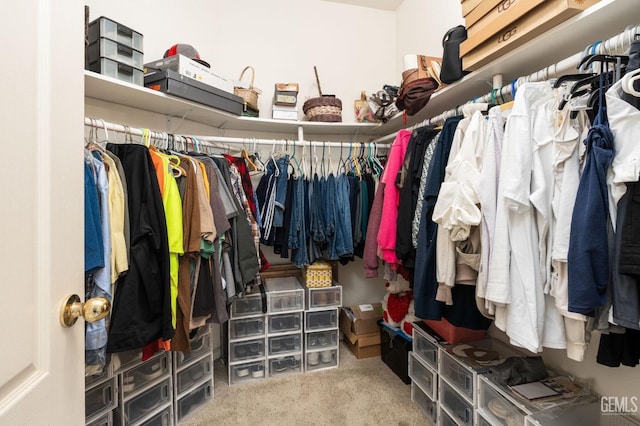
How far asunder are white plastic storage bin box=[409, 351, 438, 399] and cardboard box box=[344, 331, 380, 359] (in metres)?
0.53

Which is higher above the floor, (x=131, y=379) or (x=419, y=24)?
(x=419, y=24)

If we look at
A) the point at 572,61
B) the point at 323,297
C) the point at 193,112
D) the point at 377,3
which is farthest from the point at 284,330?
the point at 377,3

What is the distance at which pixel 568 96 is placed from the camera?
95 centimetres

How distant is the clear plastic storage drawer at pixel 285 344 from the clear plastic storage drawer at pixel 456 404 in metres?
1.00

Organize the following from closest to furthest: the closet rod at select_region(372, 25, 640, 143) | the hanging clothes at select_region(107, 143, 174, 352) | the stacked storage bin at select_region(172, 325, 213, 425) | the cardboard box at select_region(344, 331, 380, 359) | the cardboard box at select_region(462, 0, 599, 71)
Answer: the closet rod at select_region(372, 25, 640, 143) < the cardboard box at select_region(462, 0, 599, 71) < the hanging clothes at select_region(107, 143, 174, 352) < the stacked storage bin at select_region(172, 325, 213, 425) < the cardboard box at select_region(344, 331, 380, 359)

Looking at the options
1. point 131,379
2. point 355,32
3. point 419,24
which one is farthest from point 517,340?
point 355,32

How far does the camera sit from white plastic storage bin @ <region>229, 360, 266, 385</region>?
211cm

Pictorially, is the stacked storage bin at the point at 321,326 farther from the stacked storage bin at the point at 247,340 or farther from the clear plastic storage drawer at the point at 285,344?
the stacked storage bin at the point at 247,340

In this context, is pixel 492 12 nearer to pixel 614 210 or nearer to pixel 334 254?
pixel 614 210

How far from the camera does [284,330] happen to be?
2.19m

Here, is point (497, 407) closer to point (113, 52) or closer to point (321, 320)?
point (321, 320)

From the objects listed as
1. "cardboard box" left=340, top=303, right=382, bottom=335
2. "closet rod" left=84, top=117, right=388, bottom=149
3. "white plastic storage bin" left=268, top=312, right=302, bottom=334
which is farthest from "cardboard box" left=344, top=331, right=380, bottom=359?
"closet rod" left=84, top=117, right=388, bottom=149

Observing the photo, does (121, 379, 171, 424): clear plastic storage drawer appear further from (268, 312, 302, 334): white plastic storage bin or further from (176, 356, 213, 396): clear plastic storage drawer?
(268, 312, 302, 334): white plastic storage bin

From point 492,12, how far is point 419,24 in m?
1.36
